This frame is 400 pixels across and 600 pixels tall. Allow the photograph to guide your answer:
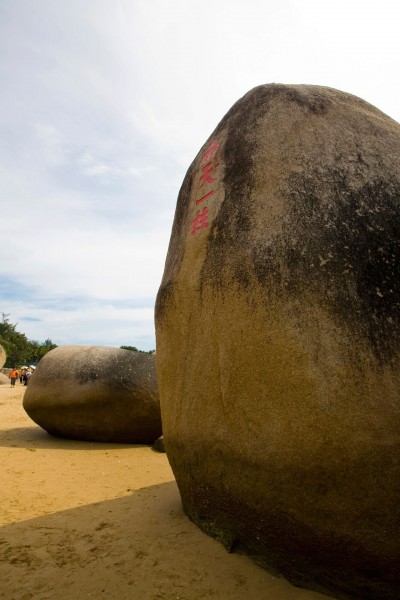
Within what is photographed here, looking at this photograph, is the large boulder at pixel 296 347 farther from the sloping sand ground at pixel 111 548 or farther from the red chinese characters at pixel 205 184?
the sloping sand ground at pixel 111 548

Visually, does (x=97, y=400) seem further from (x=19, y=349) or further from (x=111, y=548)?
(x=19, y=349)

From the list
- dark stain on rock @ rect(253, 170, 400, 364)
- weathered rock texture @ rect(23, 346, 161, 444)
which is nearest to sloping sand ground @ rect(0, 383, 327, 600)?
dark stain on rock @ rect(253, 170, 400, 364)

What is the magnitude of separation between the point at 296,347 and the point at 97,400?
4.57 metres

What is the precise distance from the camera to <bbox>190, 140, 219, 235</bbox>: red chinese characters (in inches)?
108

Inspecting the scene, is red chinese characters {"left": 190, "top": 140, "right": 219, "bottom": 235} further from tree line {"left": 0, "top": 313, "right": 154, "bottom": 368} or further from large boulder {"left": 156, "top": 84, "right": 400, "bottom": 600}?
tree line {"left": 0, "top": 313, "right": 154, "bottom": 368}

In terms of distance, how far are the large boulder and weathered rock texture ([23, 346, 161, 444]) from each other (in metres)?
3.44

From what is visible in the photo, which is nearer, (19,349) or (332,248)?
(332,248)

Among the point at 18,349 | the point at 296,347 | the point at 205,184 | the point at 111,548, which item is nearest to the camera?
the point at 296,347

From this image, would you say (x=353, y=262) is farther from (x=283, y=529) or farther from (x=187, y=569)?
(x=187, y=569)

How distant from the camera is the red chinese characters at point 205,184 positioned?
2.74 m

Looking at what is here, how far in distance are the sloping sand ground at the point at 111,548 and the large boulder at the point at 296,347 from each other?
0.50 ft

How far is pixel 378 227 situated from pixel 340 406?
86 centimetres

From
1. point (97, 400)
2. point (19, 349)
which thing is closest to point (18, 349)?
point (19, 349)

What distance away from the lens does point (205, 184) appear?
287cm
